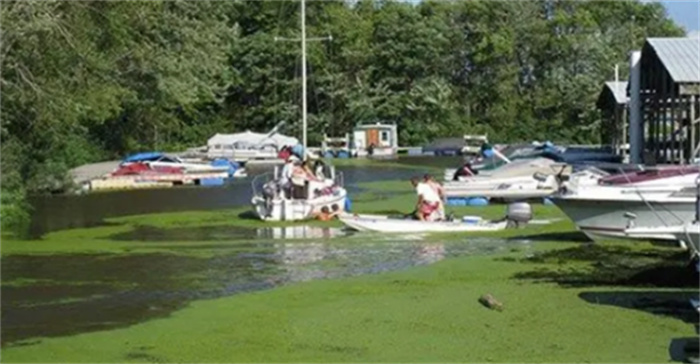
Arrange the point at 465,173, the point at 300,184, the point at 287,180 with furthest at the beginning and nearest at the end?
the point at 465,173 < the point at 287,180 < the point at 300,184

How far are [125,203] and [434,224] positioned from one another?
14.3 meters

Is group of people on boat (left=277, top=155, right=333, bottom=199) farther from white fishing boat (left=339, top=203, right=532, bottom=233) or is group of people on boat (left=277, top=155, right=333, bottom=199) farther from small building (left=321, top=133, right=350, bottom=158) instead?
small building (left=321, top=133, right=350, bottom=158)

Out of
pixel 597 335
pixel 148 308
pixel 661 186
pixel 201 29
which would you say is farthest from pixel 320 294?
pixel 201 29

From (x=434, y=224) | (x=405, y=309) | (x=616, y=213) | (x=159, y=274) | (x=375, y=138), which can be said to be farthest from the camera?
(x=375, y=138)

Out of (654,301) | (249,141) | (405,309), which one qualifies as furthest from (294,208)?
(249,141)

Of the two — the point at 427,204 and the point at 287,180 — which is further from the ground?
the point at 287,180

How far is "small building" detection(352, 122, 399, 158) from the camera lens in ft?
253

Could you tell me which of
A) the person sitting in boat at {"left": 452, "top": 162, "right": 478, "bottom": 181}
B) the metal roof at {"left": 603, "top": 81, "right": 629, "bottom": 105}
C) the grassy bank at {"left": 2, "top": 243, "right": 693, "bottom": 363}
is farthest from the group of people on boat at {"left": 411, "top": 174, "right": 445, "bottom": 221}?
the metal roof at {"left": 603, "top": 81, "right": 629, "bottom": 105}

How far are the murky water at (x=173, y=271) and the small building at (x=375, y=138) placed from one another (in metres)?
47.7

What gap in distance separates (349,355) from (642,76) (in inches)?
1125

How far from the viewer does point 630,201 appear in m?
24.0

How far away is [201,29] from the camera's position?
57.5 meters

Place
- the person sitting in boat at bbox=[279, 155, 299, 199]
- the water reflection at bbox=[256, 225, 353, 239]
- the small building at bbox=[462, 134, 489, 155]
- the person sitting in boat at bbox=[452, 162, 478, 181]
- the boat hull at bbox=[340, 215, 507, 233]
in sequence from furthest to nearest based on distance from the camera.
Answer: the small building at bbox=[462, 134, 489, 155]
the person sitting in boat at bbox=[452, 162, 478, 181]
the person sitting in boat at bbox=[279, 155, 299, 199]
the water reflection at bbox=[256, 225, 353, 239]
the boat hull at bbox=[340, 215, 507, 233]

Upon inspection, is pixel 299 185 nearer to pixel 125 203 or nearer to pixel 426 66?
pixel 125 203
